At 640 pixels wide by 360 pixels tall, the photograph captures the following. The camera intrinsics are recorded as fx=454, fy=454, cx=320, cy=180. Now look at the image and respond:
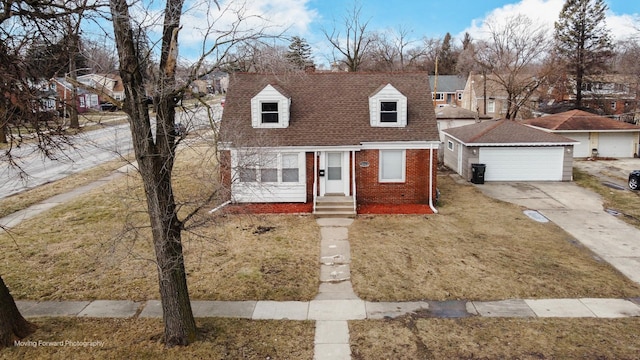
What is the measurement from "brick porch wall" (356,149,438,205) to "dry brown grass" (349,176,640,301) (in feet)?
4.56

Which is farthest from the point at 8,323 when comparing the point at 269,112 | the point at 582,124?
the point at 582,124

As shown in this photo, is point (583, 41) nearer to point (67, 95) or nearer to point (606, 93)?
point (606, 93)

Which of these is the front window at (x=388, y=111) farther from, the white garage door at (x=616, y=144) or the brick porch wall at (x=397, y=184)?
the white garage door at (x=616, y=144)

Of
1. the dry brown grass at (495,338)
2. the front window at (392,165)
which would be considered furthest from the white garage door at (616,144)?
the dry brown grass at (495,338)

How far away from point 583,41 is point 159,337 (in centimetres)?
5184

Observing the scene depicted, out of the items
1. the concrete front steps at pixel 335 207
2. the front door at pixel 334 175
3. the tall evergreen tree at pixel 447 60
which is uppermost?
the tall evergreen tree at pixel 447 60

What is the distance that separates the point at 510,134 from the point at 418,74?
6983 millimetres

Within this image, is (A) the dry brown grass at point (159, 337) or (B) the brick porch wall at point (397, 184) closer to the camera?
→ (A) the dry brown grass at point (159, 337)

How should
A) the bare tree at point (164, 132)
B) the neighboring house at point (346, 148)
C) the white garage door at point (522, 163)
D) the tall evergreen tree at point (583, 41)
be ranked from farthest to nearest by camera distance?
1. the tall evergreen tree at point (583, 41)
2. the white garage door at point (522, 163)
3. the neighboring house at point (346, 148)
4. the bare tree at point (164, 132)

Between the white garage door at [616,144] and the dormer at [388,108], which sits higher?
the dormer at [388,108]

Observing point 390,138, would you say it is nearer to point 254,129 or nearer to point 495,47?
point 254,129

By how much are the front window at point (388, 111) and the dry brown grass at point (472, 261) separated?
13.9 ft

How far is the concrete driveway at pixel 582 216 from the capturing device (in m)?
13.4

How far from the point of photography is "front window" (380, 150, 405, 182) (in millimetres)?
18250
